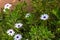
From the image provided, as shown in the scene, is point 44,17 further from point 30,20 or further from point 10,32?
point 10,32

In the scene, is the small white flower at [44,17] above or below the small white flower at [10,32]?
above

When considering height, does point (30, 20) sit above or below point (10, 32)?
above

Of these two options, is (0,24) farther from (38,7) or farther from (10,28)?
(38,7)

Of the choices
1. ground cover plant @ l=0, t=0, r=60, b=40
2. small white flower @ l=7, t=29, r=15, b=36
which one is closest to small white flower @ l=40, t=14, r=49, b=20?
ground cover plant @ l=0, t=0, r=60, b=40

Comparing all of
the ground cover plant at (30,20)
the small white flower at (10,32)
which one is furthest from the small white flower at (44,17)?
the small white flower at (10,32)

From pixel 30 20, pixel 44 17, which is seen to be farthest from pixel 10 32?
pixel 44 17

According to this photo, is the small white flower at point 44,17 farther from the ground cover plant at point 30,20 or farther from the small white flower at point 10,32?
the small white flower at point 10,32

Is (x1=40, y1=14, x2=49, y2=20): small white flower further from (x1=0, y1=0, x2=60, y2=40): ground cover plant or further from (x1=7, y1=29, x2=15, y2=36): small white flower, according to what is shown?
(x1=7, y1=29, x2=15, y2=36): small white flower

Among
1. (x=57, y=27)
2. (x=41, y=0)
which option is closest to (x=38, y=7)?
(x=41, y=0)
